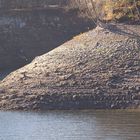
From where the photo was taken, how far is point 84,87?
4100cm

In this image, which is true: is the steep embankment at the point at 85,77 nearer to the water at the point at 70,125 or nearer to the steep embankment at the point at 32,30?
the water at the point at 70,125

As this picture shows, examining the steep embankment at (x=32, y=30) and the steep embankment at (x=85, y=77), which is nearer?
the steep embankment at (x=85, y=77)

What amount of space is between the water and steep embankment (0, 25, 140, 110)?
126 cm

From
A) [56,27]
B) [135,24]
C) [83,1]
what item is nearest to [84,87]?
[135,24]

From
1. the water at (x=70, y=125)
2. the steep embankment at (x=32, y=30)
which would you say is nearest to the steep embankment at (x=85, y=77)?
the water at (x=70, y=125)

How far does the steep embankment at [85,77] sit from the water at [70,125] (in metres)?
1.26

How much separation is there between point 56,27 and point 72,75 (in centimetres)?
1711

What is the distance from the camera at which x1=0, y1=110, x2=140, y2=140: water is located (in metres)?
32.6

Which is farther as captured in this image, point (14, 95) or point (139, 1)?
point (139, 1)

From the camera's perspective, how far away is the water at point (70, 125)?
32.6m

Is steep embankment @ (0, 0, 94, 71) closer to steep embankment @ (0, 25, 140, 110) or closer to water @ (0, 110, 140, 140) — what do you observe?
steep embankment @ (0, 25, 140, 110)

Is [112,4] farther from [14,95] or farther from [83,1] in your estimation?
[14,95]

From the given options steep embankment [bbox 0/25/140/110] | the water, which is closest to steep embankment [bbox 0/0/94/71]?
steep embankment [bbox 0/25/140/110]

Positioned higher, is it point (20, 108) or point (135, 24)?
point (135, 24)
